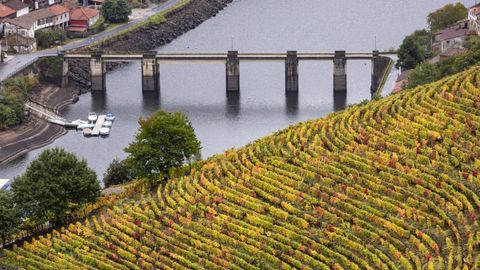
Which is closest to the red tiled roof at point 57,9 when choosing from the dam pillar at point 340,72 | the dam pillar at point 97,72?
the dam pillar at point 97,72

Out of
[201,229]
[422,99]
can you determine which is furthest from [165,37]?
[201,229]

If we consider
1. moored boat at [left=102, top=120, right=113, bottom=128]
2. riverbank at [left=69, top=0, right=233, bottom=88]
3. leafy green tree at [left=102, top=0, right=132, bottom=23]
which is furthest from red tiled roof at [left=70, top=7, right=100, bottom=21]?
moored boat at [left=102, top=120, right=113, bottom=128]

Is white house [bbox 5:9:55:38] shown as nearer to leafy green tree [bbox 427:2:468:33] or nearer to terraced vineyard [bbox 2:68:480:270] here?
leafy green tree [bbox 427:2:468:33]

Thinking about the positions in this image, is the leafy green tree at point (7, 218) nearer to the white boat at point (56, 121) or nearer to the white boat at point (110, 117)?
the white boat at point (56, 121)

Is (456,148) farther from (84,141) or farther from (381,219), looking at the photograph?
(84,141)

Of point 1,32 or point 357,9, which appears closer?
point 1,32

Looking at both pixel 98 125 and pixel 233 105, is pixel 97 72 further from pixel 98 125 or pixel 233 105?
pixel 98 125

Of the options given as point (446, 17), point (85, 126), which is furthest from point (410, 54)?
point (85, 126)
